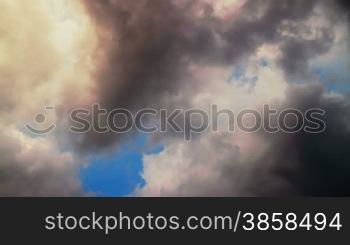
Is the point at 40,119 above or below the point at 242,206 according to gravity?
above

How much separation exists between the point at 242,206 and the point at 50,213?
5.58 ft

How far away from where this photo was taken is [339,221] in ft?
14.9

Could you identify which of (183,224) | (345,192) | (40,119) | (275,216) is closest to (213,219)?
(183,224)

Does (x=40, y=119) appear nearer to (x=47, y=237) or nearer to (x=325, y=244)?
(x=47, y=237)

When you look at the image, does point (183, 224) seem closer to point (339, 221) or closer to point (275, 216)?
point (275, 216)

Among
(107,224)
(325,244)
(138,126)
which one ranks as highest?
(138,126)

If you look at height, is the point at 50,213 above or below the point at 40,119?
below

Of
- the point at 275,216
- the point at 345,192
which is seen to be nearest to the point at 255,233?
the point at 275,216

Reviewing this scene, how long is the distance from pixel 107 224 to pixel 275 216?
148 centimetres

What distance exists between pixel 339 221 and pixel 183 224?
137 cm

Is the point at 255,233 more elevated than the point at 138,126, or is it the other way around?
the point at 138,126

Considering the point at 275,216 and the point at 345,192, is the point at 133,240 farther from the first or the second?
the point at 345,192

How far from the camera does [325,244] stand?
178 inches

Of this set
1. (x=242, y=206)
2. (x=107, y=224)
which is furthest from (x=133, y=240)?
(x=242, y=206)
